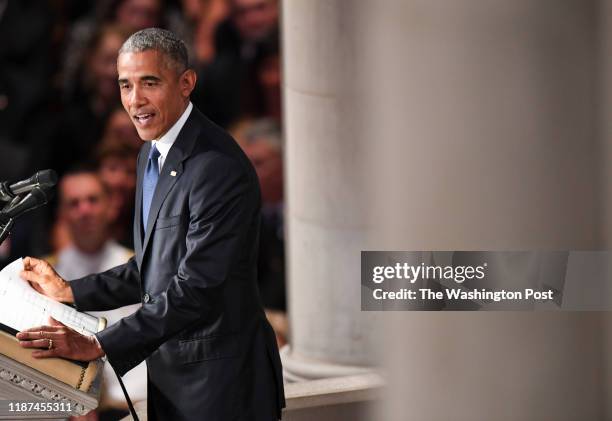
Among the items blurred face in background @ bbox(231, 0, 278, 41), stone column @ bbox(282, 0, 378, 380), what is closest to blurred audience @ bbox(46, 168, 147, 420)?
blurred face in background @ bbox(231, 0, 278, 41)

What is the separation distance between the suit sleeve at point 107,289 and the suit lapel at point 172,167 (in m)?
0.23

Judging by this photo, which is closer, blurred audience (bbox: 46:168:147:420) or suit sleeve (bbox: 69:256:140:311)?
suit sleeve (bbox: 69:256:140:311)

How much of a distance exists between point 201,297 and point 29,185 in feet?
1.64

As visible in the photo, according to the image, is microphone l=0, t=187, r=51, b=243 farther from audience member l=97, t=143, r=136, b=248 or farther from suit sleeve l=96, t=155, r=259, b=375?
audience member l=97, t=143, r=136, b=248

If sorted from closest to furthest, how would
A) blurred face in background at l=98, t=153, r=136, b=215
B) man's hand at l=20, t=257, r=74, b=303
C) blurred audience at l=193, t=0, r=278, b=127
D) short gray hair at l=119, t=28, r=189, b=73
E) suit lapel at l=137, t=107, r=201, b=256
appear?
short gray hair at l=119, t=28, r=189, b=73, suit lapel at l=137, t=107, r=201, b=256, man's hand at l=20, t=257, r=74, b=303, blurred face in background at l=98, t=153, r=136, b=215, blurred audience at l=193, t=0, r=278, b=127

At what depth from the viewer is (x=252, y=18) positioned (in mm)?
7430

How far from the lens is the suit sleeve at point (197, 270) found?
3.22m

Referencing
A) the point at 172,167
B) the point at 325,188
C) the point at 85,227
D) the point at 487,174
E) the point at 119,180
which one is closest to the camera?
the point at 487,174

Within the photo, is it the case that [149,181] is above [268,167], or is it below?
below

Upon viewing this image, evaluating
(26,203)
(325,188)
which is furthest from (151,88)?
(325,188)

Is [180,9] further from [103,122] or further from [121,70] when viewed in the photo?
[121,70]

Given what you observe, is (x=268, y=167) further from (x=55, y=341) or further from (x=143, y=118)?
(x=55, y=341)

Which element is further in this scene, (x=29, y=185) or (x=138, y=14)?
(x=138, y=14)

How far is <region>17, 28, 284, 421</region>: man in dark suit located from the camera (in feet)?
10.6
